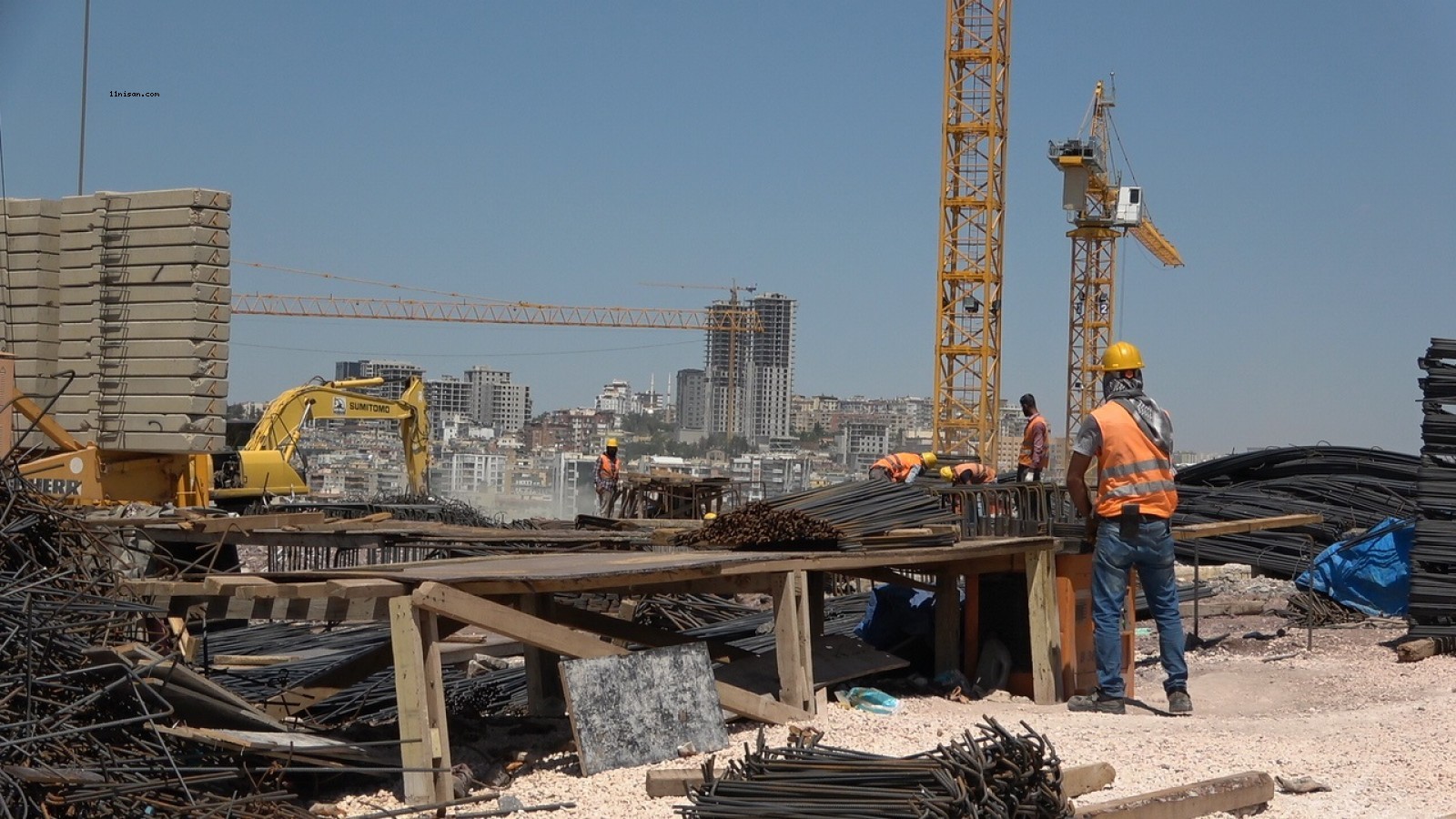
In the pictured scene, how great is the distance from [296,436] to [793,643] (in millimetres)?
17574

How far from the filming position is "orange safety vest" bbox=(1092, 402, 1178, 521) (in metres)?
8.20

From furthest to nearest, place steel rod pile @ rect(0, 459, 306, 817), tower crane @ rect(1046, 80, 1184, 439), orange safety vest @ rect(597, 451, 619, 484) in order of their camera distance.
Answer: tower crane @ rect(1046, 80, 1184, 439), orange safety vest @ rect(597, 451, 619, 484), steel rod pile @ rect(0, 459, 306, 817)

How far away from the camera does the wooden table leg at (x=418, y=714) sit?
589 cm

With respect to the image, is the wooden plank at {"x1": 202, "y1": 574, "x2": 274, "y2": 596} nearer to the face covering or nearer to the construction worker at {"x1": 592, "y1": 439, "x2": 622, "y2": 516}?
the face covering

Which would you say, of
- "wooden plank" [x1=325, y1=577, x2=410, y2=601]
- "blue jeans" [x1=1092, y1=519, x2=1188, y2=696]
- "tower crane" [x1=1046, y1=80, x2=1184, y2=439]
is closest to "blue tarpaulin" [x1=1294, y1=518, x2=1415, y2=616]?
"blue jeans" [x1=1092, y1=519, x2=1188, y2=696]

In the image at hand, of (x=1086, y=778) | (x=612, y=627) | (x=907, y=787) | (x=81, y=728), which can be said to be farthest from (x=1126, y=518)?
(x=81, y=728)

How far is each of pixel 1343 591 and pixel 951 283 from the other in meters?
32.5

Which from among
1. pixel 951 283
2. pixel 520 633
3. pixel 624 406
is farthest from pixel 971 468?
pixel 624 406

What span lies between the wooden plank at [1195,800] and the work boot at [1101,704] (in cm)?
223

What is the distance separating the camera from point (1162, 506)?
8234mm

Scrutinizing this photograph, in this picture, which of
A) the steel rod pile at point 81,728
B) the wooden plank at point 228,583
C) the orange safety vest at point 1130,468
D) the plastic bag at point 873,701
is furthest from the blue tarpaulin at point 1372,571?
the steel rod pile at point 81,728

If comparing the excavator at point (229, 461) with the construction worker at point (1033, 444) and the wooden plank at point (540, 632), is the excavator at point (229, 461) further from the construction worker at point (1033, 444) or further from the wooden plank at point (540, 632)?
→ the construction worker at point (1033, 444)

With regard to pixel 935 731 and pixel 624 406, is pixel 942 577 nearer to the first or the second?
pixel 935 731

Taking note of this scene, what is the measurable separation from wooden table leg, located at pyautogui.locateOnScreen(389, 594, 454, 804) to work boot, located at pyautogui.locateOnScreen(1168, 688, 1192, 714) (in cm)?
417
